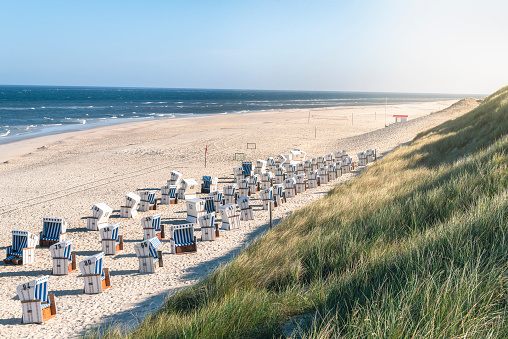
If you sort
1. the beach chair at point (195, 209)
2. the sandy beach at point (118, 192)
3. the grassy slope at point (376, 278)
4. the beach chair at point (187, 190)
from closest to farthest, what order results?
the grassy slope at point (376, 278) < the sandy beach at point (118, 192) < the beach chair at point (195, 209) < the beach chair at point (187, 190)

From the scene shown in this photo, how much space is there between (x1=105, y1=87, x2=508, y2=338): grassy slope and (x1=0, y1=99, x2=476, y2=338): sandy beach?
157 centimetres

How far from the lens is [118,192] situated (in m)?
19.0

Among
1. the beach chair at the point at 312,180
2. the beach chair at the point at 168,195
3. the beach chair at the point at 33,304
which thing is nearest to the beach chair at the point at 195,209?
the beach chair at the point at 168,195

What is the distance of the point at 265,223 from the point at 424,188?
5.45 meters

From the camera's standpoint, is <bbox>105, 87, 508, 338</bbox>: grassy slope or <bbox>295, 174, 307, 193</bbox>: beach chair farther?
<bbox>295, 174, 307, 193</bbox>: beach chair

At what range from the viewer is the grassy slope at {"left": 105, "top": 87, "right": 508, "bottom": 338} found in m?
3.81

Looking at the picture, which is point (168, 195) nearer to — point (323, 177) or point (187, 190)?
point (187, 190)

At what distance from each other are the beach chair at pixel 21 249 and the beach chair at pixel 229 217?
5.49 metres

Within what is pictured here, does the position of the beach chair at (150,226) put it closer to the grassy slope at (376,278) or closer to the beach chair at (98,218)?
the beach chair at (98,218)

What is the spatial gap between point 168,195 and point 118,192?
11.3 ft

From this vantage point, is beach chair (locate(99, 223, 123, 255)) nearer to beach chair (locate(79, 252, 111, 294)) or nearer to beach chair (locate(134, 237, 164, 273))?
beach chair (locate(134, 237, 164, 273))

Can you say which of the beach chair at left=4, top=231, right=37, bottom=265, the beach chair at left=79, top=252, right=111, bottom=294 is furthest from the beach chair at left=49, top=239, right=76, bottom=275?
the beach chair at left=79, top=252, right=111, bottom=294

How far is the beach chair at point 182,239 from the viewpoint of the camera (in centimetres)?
1127

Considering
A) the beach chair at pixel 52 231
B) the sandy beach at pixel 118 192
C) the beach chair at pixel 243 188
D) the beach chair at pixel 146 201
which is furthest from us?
the beach chair at pixel 243 188
